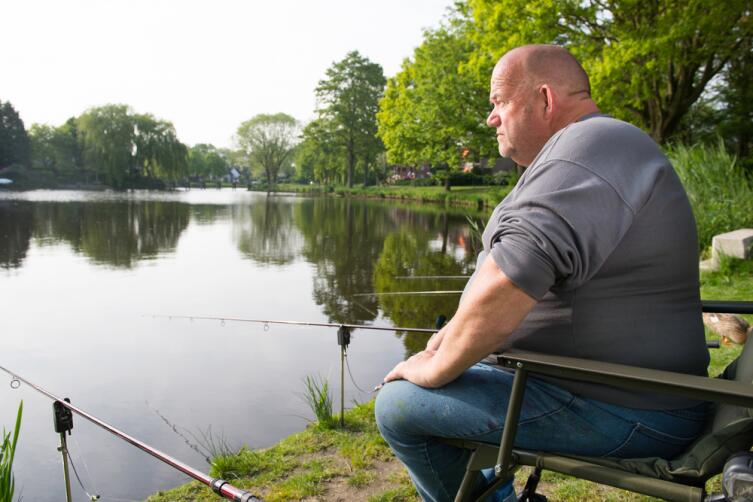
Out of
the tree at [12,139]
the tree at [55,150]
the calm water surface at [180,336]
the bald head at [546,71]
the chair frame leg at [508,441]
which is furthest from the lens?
the tree at [55,150]

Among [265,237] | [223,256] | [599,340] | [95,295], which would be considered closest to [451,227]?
[265,237]

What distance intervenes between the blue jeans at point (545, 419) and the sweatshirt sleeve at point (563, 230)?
14.9 inches

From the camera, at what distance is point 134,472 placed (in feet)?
14.5

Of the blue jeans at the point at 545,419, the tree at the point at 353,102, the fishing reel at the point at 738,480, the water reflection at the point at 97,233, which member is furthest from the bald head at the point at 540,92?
the tree at the point at 353,102

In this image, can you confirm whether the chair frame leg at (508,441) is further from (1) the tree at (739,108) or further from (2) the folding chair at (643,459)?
(1) the tree at (739,108)

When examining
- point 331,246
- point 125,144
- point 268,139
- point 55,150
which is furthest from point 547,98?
point 55,150

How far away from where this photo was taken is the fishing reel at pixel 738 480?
1.27m

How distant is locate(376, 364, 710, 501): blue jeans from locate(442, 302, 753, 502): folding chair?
0.04 m

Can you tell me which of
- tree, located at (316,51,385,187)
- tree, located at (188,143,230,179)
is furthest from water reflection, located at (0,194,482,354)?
tree, located at (188,143,230,179)

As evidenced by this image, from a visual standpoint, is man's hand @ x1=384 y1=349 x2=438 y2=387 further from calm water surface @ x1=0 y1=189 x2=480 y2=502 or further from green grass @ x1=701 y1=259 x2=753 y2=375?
green grass @ x1=701 y1=259 x2=753 y2=375

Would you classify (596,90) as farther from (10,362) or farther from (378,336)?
(10,362)

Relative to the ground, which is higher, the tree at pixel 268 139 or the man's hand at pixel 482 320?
the tree at pixel 268 139

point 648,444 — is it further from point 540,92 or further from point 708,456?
point 540,92

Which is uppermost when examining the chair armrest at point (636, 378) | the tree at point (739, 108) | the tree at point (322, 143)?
the tree at point (322, 143)
